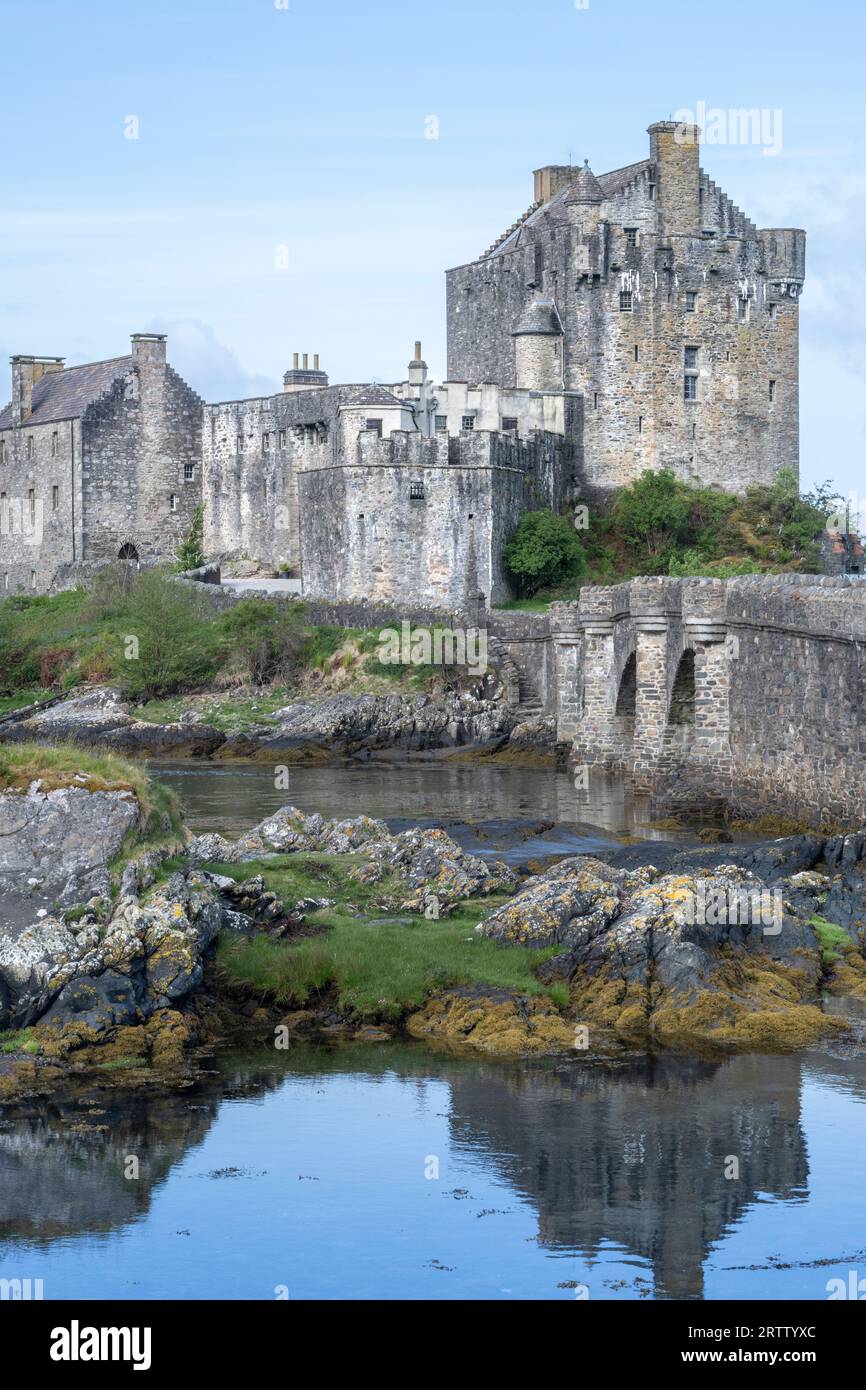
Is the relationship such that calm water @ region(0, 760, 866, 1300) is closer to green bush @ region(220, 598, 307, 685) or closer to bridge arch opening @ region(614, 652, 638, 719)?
bridge arch opening @ region(614, 652, 638, 719)

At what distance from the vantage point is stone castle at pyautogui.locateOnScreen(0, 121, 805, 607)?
5884 centimetres

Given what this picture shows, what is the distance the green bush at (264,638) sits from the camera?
190 feet

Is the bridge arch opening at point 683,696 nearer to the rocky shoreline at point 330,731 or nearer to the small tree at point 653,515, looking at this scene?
the rocky shoreline at point 330,731

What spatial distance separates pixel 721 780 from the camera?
126 feet

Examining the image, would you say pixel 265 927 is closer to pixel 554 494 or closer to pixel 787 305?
pixel 554 494

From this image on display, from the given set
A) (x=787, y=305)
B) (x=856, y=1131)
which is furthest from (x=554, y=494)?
(x=856, y=1131)

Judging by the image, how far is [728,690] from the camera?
3853 cm

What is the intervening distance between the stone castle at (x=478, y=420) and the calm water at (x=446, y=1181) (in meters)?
39.5

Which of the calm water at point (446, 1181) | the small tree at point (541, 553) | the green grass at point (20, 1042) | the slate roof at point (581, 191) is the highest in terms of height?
the slate roof at point (581, 191)

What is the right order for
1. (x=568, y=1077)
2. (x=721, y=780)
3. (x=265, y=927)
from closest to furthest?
1. (x=568, y=1077)
2. (x=265, y=927)
3. (x=721, y=780)

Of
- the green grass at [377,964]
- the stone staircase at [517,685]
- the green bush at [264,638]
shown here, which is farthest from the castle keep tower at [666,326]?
the green grass at [377,964]

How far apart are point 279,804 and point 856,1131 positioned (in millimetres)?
22030

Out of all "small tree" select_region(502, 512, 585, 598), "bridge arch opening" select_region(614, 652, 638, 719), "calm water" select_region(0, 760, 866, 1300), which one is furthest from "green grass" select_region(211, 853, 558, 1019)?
"small tree" select_region(502, 512, 585, 598)

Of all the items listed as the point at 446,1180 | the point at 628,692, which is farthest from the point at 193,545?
the point at 446,1180
